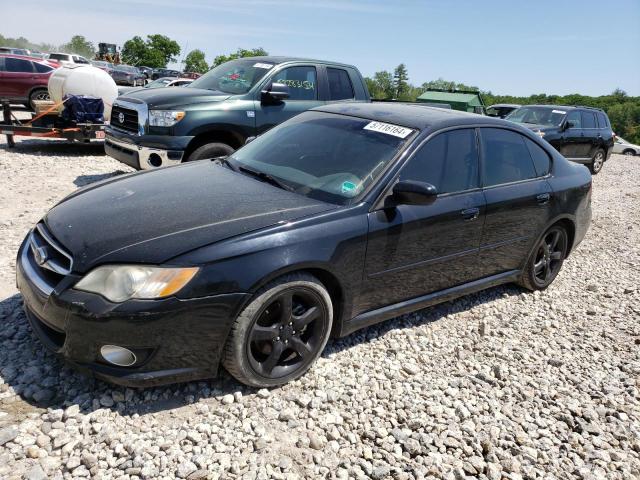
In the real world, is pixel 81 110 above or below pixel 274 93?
below

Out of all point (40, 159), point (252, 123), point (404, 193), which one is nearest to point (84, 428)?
point (404, 193)

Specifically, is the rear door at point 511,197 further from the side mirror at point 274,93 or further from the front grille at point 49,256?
the side mirror at point 274,93

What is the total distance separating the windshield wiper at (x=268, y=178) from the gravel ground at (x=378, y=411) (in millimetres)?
1125

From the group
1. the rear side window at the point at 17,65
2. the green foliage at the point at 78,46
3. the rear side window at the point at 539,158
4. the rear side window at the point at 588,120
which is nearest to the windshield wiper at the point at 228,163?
the rear side window at the point at 539,158

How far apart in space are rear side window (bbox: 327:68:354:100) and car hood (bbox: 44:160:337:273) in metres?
4.42

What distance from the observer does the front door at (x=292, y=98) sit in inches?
272

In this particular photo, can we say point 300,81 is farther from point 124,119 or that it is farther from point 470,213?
point 470,213

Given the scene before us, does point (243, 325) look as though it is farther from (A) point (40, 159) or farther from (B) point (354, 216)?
(A) point (40, 159)

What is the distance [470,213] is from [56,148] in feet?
29.1

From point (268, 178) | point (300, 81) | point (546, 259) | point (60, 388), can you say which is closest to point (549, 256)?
point (546, 259)

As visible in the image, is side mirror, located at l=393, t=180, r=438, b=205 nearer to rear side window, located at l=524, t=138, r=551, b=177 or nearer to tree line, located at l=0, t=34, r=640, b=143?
rear side window, located at l=524, t=138, r=551, b=177

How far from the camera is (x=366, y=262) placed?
3148 mm

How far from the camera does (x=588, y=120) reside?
1333 centimetres

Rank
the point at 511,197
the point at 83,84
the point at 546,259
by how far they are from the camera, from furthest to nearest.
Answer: the point at 83,84 → the point at 546,259 → the point at 511,197
